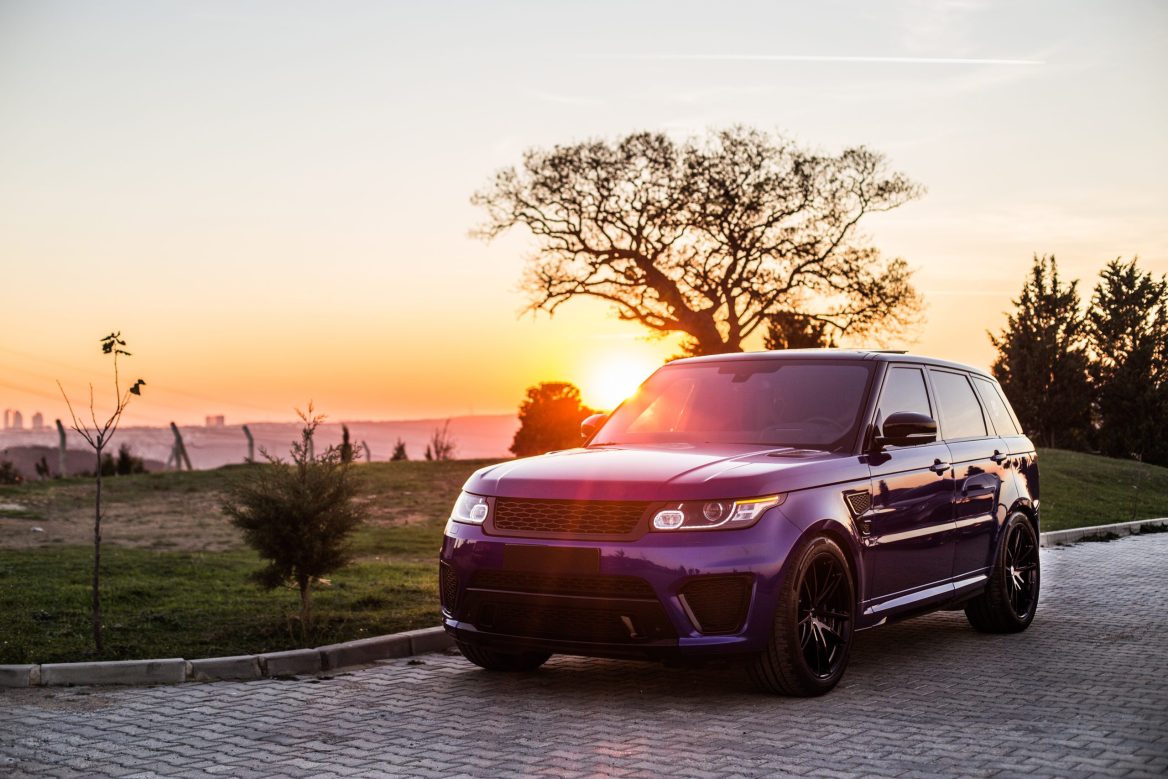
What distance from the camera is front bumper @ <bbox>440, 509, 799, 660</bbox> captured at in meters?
6.50

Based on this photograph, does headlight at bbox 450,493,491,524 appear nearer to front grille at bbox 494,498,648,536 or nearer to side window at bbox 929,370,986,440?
front grille at bbox 494,498,648,536

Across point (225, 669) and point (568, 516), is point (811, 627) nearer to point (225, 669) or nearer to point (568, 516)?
point (568, 516)

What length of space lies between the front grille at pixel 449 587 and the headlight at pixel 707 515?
140 centimetres

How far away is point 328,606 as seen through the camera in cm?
1073

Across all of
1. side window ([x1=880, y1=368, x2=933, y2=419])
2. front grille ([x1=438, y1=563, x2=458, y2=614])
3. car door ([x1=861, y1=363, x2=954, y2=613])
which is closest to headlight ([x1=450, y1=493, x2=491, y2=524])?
front grille ([x1=438, y1=563, x2=458, y2=614])

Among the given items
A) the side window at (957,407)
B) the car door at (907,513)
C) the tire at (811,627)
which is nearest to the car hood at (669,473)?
the car door at (907,513)

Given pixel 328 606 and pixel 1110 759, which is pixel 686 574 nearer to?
pixel 1110 759

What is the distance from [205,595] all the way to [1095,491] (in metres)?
22.9

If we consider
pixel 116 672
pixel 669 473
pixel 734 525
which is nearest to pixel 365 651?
pixel 116 672

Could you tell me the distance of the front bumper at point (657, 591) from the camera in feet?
21.3

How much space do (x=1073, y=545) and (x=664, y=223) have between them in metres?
23.3

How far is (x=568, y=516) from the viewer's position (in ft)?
22.3

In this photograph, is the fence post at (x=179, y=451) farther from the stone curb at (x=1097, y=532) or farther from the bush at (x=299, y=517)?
the bush at (x=299, y=517)

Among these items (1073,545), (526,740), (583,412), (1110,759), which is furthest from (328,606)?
(583,412)
